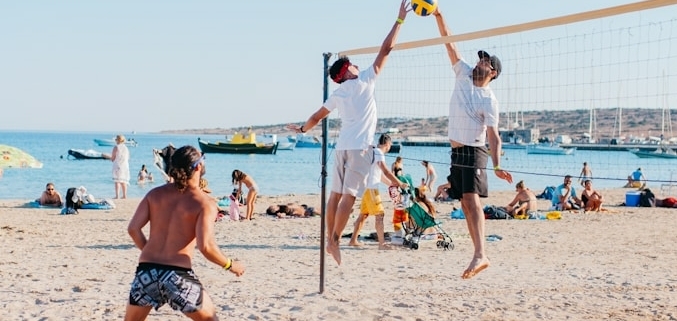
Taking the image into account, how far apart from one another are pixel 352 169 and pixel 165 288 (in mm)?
2701

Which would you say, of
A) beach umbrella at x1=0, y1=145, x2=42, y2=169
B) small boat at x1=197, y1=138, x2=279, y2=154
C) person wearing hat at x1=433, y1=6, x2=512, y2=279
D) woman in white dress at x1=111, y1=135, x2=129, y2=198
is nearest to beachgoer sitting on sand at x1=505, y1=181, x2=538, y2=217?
woman in white dress at x1=111, y1=135, x2=129, y2=198

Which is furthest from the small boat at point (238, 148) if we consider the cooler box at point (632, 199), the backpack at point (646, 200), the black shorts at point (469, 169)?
A: the black shorts at point (469, 169)

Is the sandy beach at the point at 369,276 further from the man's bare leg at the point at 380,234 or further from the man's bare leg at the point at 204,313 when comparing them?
the man's bare leg at the point at 204,313

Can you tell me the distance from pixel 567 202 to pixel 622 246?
21.0ft

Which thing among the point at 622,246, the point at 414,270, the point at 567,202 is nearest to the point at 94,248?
the point at 414,270

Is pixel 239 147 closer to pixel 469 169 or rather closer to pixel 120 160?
pixel 120 160

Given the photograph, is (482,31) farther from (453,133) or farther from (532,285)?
(532,285)

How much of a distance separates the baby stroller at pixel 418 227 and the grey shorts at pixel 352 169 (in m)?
4.44

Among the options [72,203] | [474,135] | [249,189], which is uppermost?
[474,135]

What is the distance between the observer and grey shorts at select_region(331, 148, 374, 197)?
6.98 m

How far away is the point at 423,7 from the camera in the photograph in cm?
663

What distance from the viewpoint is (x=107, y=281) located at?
8.57 meters

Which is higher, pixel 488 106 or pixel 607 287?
pixel 488 106

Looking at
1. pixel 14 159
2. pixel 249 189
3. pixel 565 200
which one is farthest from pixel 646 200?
pixel 14 159
